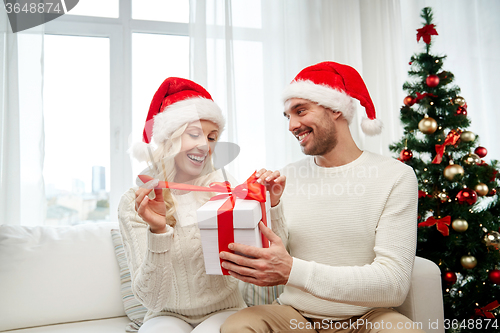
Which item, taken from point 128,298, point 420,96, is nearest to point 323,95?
point 420,96

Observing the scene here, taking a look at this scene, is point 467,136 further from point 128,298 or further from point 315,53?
point 128,298

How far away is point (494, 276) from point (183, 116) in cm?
177

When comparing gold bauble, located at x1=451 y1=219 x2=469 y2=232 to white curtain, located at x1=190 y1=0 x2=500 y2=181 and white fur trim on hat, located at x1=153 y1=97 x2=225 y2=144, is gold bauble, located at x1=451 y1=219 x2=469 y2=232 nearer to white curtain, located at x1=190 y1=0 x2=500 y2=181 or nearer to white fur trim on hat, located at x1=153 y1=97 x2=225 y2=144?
white curtain, located at x1=190 y1=0 x2=500 y2=181

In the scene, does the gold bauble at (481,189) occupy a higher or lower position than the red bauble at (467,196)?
higher

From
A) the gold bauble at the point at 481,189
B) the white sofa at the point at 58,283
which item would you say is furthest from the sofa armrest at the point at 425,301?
the gold bauble at the point at 481,189

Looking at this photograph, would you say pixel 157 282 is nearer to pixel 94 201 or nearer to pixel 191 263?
pixel 191 263

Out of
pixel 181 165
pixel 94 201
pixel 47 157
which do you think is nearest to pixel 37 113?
pixel 47 157

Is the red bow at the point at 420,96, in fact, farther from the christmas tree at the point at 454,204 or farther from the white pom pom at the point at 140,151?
the white pom pom at the point at 140,151

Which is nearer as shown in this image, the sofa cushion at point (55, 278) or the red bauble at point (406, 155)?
the sofa cushion at point (55, 278)

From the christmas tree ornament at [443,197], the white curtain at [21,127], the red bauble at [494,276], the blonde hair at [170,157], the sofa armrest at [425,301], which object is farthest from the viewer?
the white curtain at [21,127]

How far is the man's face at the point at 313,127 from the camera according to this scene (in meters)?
1.37

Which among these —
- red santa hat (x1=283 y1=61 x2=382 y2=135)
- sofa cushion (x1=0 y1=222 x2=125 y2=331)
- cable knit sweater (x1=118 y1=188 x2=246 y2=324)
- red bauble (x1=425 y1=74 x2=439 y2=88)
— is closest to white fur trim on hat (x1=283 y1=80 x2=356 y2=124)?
red santa hat (x1=283 y1=61 x2=382 y2=135)

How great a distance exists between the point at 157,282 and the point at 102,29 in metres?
1.93

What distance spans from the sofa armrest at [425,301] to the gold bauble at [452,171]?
0.71 meters
